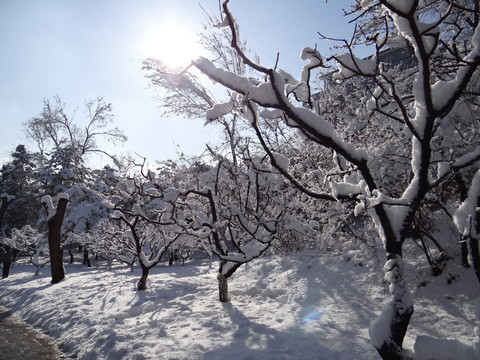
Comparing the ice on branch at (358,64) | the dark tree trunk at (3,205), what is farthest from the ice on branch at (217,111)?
the dark tree trunk at (3,205)

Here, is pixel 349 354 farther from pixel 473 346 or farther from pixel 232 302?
pixel 232 302

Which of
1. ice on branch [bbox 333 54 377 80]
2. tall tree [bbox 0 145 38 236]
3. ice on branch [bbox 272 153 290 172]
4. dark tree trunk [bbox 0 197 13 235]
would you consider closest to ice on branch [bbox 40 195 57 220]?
ice on branch [bbox 272 153 290 172]

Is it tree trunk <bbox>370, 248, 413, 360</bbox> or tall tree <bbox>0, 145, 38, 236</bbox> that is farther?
tall tree <bbox>0, 145, 38, 236</bbox>

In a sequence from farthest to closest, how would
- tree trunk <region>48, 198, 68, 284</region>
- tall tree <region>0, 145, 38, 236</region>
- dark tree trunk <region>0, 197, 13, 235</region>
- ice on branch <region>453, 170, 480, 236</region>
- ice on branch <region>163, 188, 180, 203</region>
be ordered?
tall tree <region>0, 145, 38, 236</region> < dark tree trunk <region>0, 197, 13, 235</region> < tree trunk <region>48, 198, 68, 284</region> < ice on branch <region>163, 188, 180, 203</region> < ice on branch <region>453, 170, 480, 236</region>

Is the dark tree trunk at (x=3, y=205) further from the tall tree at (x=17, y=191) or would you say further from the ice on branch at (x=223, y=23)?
the ice on branch at (x=223, y=23)

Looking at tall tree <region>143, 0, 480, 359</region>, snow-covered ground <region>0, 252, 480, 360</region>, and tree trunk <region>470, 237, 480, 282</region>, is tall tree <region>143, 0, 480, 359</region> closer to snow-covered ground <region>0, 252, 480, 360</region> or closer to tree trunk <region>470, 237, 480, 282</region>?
tree trunk <region>470, 237, 480, 282</region>

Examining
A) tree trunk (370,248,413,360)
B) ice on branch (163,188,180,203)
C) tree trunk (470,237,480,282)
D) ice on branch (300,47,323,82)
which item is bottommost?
tree trunk (370,248,413,360)

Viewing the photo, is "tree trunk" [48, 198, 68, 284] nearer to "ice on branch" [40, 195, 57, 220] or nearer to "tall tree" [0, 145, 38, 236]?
"ice on branch" [40, 195, 57, 220]

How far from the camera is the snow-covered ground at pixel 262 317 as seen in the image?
13.3 feet

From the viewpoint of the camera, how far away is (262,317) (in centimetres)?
548

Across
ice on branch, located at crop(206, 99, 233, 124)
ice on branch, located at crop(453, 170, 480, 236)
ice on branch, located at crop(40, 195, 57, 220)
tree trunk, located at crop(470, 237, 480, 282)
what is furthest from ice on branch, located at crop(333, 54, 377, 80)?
ice on branch, located at crop(40, 195, 57, 220)

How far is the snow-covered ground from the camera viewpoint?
13.3ft

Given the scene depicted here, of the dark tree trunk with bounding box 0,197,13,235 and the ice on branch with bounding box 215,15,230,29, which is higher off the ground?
the dark tree trunk with bounding box 0,197,13,235

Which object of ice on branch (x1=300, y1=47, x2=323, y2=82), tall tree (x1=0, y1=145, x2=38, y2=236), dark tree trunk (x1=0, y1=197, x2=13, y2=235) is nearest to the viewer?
ice on branch (x1=300, y1=47, x2=323, y2=82)
